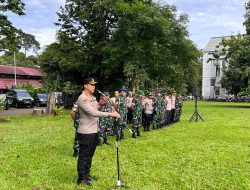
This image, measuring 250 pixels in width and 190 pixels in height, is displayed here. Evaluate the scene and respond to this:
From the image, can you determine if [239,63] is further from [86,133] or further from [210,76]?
[210,76]

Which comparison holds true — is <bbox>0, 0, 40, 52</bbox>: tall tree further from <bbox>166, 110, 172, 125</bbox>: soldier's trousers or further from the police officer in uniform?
the police officer in uniform

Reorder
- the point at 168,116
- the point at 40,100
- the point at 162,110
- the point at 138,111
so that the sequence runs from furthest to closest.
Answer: the point at 40,100
the point at 168,116
the point at 162,110
the point at 138,111

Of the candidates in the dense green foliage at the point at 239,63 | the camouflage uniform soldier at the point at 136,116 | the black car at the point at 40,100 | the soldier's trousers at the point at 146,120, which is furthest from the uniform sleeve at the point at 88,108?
the dense green foliage at the point at 239,63

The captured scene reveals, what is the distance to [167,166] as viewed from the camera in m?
8.70

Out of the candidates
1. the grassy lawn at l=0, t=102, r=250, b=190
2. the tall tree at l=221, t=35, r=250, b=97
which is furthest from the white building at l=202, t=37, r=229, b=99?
the grassy lawn at l=0, t=102, r=250, b=190

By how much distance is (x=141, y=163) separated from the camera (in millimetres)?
8969

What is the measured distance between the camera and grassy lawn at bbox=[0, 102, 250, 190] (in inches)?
287

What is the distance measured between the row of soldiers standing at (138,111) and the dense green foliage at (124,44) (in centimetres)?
697

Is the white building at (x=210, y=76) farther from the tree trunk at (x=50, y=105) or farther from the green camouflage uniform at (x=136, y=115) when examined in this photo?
the green camouflage uniform at (x=136, y=115)

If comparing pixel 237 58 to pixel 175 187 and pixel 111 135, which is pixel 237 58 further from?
pixel 175 187

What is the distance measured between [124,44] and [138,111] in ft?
44.1

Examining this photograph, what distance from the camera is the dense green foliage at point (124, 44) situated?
25719mm

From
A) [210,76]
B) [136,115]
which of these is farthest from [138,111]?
[210,76]

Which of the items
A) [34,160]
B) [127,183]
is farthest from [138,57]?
[127,183]
